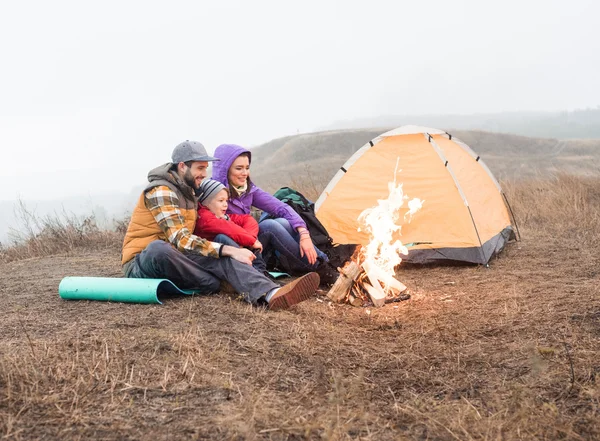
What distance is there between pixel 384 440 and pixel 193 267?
2750mm

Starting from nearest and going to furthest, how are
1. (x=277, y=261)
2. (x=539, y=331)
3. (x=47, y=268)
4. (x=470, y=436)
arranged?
(x=470, y=436), (x=539, y=331), (x=277, y=261), (x=47, y=268)

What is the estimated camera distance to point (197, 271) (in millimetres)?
4930

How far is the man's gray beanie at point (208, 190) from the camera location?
16.7ft

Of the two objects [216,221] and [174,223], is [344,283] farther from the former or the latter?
[174,223]

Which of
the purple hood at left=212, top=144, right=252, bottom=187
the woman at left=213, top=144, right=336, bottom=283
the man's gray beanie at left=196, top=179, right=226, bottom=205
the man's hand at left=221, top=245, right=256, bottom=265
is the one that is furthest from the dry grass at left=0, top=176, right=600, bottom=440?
the purple hood at left=212, top=144, right=252, bottom=187

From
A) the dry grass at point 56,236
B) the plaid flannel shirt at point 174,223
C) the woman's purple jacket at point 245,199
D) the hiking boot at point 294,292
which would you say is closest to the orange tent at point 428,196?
the woman's purple jacket at point 245,199

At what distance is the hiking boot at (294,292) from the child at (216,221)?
27.2 inches

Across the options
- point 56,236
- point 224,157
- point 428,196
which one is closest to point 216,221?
point 224,157

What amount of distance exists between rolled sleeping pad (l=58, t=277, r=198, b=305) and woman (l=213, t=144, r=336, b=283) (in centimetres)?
113

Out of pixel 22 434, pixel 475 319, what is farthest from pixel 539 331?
pixel 22 434

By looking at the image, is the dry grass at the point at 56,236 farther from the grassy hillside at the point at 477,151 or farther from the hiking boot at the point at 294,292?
the grassy hillside at the point at 477,151

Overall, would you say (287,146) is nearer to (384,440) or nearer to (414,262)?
(414,262)

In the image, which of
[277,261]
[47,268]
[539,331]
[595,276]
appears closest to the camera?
[539,331]

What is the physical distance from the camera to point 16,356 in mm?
3309
